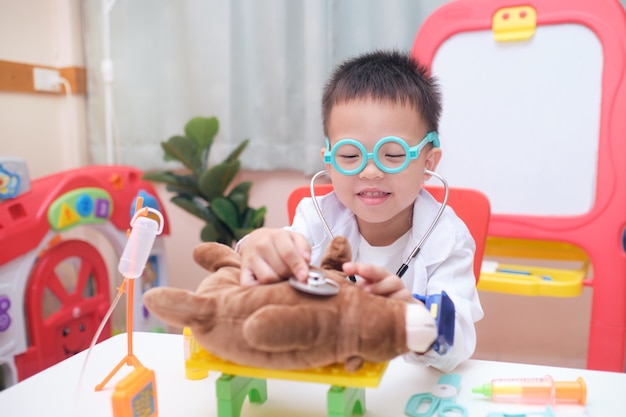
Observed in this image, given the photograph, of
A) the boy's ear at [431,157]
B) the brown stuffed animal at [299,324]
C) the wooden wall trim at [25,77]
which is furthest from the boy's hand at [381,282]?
the wooden wall trim at [25,77]

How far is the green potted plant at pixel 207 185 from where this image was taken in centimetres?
151

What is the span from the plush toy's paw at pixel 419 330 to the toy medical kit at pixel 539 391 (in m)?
0.18

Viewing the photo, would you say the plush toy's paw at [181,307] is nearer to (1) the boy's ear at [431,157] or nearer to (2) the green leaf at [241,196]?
(1) the boy's ear at [431,157]

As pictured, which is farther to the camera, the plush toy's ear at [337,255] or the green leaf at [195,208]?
the green leaf at [195,208]

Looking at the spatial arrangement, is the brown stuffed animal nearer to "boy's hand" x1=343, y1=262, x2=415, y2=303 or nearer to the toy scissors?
"boy's hand" x1=343, y1=262, x2=415, y2=303

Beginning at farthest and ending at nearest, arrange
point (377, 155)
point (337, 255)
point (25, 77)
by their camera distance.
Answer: point (25, 77) → point (377, 155) → point (337, 255)

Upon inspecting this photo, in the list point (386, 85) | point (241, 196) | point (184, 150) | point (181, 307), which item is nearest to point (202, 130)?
point (184, 150)

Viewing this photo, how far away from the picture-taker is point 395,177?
688 mm

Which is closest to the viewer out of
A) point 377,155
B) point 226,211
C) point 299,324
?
point 299,324

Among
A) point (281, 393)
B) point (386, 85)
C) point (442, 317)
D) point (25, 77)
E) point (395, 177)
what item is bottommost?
point (281, 393)

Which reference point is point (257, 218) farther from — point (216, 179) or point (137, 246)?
point (137, 246)

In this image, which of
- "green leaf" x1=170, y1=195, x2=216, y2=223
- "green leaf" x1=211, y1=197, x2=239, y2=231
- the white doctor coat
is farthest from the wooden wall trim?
the white doctor coat

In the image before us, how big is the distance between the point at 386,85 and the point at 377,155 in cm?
13

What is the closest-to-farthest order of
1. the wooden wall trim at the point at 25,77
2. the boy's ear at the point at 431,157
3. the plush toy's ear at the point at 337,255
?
the plush toy's ear at the point at 337,255 < the boy's ear at the point at 431,157 < the wooden wall trim at the point at 25,77
